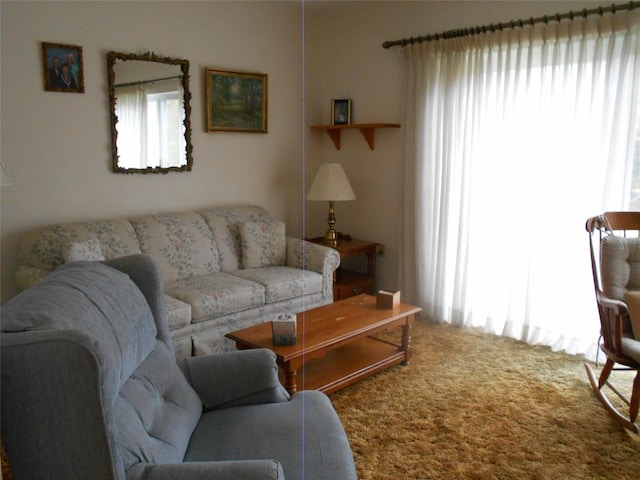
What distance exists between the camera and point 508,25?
3.46 meters

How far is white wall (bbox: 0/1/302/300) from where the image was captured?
317 centimetres

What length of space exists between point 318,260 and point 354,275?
819mm

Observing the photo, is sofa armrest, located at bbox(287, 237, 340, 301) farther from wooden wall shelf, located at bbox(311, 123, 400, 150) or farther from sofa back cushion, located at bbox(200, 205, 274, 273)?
wooden wall shelf, located at bbox(311, 123, 400, 150)

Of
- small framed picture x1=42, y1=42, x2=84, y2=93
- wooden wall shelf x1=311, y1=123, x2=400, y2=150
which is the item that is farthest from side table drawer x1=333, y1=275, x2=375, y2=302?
small framed picture x1=42, y1=42, x2=84, y2=93

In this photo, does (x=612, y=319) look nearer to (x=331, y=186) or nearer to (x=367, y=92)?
(x=331, y=186)

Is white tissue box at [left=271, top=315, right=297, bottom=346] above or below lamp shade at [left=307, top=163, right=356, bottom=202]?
below

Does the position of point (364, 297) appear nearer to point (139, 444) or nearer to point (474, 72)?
point (474, 72)

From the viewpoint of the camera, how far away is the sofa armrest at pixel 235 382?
1.95 meters

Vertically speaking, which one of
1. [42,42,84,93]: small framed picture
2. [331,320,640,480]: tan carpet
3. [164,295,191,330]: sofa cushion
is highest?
[42,42,84,93]: small framed picture

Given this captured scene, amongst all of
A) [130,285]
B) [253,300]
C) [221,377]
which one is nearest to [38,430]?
[130,285]

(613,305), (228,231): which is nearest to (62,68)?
(228,231)

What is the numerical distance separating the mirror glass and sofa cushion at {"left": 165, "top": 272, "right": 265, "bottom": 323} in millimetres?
914

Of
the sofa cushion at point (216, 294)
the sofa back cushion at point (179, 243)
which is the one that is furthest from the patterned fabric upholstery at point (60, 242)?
the sofa cushion at point (216, 294)

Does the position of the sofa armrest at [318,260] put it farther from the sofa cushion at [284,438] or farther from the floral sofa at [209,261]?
the sofa cushion at [284,438]
